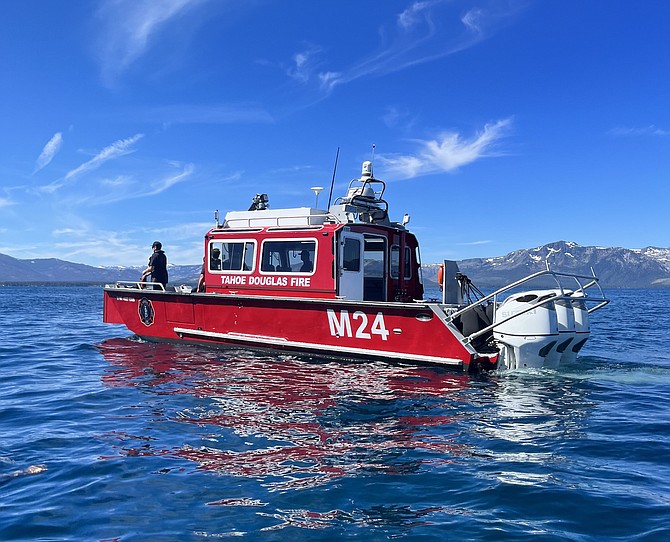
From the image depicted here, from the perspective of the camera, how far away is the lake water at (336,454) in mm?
4395

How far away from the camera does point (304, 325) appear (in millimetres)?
11969

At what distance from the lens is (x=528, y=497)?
15.9ft

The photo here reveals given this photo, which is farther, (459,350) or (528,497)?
(459,350)

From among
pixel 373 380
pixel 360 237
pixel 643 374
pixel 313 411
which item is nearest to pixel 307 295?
pixel 360 237

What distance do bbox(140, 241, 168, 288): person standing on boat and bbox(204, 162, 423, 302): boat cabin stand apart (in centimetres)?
155

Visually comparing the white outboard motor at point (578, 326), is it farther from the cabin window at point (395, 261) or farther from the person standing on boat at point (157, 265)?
the person standing on boat at point (157, 265)

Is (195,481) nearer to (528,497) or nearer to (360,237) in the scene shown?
(528,497)

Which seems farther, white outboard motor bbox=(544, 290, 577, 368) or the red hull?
the red hull

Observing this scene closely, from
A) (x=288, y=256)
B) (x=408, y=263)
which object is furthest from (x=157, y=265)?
(x=408, y=263)

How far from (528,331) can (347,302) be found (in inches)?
136

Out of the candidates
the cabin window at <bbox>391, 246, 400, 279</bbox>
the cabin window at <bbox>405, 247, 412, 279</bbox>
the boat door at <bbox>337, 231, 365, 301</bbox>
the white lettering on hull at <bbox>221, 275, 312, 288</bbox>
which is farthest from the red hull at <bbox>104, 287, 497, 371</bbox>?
the cabin window at <bbox>405, 247, 412, 279</bbox>

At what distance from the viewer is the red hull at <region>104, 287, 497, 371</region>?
1044cm

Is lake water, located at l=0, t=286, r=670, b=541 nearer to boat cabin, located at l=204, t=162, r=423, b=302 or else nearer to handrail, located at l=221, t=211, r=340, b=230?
boat cabin, located at l=204, t=162, r=423, b=302

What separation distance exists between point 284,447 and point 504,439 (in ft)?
8.31
